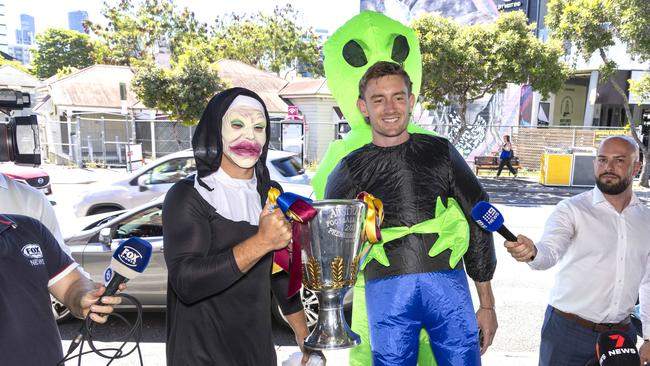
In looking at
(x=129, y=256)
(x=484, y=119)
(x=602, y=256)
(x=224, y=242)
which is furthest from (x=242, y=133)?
(x=484, y=119)

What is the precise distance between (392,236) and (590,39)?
552 inches

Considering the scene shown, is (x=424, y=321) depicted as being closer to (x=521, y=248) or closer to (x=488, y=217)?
(x=521, y=248)

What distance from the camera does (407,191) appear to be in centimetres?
231

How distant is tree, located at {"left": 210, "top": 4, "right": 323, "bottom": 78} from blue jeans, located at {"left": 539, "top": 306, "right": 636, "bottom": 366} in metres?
37.6

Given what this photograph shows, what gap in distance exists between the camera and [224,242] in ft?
5.95

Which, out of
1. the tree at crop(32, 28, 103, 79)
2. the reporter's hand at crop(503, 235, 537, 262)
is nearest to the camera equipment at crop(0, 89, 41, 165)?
the reporter's hand at crop(503, 235, 537, 262)

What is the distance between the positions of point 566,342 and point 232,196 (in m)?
1.97

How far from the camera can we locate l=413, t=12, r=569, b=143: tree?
15719 millimetres

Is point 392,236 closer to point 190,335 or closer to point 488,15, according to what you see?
point 190,335

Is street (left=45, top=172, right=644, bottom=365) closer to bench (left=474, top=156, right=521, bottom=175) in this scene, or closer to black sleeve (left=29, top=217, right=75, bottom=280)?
black sleeve (left=29, top=217, right=75, bottom=280)

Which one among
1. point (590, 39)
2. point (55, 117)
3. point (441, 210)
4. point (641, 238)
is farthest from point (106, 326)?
point (55, 117)

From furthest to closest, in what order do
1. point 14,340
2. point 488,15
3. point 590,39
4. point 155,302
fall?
point 488,15
point 590,39
point 155,302
point 14,340

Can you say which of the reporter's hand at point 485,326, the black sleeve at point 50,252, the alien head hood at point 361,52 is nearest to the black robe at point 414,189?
the reporter's hand at point 485,326

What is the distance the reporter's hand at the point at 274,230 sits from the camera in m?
1.55
